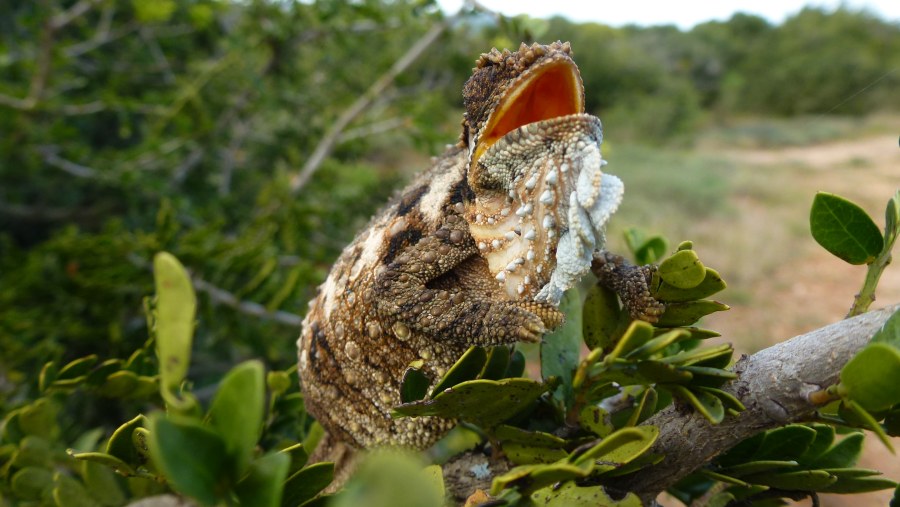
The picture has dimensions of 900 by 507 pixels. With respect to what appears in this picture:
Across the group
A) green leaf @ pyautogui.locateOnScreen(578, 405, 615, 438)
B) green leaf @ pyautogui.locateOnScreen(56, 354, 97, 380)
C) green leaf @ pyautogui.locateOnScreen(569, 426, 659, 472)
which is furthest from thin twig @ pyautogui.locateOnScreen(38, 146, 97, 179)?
green leaf @ pyautogui.locateOnScreen(569, 426, 659, 472)

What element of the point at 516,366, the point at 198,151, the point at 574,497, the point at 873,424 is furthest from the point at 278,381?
the point at 198,151

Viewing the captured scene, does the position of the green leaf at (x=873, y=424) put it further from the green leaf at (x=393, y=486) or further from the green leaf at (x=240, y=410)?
the green leaf at (x=240, y=410)


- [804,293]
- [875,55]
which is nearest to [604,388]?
[804,293]

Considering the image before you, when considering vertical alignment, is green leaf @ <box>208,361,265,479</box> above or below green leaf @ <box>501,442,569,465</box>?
above

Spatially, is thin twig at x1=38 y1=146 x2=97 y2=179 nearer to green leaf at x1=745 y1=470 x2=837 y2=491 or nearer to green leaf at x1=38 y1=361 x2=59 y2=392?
green leaf at x1=38 y1=361 x2=59 y2=392

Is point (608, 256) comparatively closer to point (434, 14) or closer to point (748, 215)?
point (434, 14)

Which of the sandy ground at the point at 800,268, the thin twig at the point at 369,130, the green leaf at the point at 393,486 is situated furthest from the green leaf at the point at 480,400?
the sandy ground at the point at 800,268
